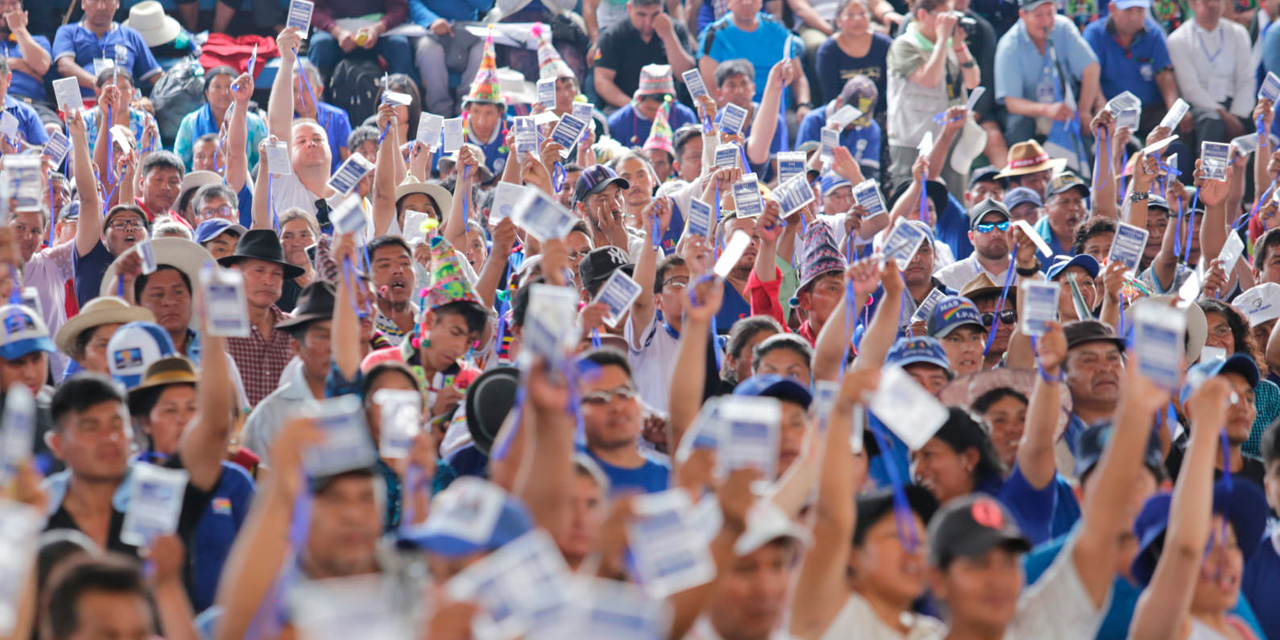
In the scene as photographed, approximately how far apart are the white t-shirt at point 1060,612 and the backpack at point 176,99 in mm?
7754

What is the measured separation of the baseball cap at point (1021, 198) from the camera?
8.62 meters

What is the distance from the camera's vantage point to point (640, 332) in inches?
235

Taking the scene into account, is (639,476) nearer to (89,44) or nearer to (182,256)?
(182,256)

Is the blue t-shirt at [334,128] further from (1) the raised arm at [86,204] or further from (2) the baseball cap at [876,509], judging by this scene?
(2) the baseball cap at [876,509]

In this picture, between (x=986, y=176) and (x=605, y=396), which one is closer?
(x=605, y=396)

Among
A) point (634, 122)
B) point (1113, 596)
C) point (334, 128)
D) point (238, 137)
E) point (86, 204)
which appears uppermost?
point (1113, 596)

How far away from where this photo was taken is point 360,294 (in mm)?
5242

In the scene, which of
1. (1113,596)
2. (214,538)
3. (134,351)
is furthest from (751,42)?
(1113,596)

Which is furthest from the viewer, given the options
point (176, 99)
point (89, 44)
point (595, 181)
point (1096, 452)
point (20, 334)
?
point (89, 44)

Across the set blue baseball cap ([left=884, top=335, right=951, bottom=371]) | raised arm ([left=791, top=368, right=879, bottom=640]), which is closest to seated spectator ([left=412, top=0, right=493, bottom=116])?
blue baseball cap ([left=884, top=335, right=951, bottom=371])

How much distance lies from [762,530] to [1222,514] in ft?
4.18

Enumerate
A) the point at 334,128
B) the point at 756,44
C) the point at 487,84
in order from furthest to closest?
the point at 756,44 < the point at 334,128 < the point at 487,84

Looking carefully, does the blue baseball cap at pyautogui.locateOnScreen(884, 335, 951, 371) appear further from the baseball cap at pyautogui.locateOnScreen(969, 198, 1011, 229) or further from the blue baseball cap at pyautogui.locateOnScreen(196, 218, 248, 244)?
the blue baseball cap at pyautogui.locateOnScreen(196, 218, 248, 244)

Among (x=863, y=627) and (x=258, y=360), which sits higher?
(x=863, y=627)
